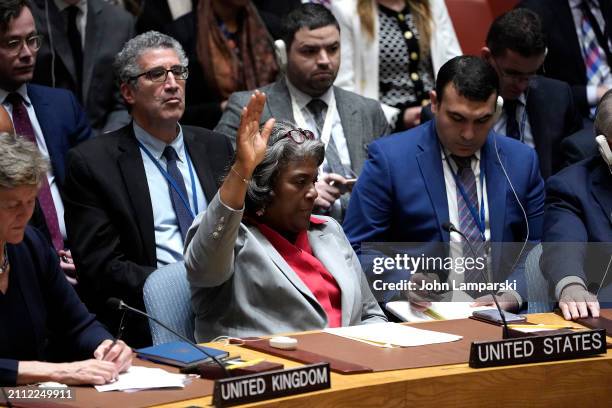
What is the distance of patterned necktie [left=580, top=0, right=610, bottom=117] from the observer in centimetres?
604

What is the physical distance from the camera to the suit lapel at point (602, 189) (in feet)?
13.8

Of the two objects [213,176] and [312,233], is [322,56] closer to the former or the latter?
[213,176]

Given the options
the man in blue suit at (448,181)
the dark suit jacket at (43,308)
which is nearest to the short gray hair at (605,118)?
the man in blue suit at (448,181)

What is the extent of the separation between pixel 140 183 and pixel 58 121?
0.67 m

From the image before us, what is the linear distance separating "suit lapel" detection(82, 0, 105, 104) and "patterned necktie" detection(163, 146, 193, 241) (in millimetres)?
952

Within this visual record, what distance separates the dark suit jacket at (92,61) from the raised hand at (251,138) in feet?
6.41

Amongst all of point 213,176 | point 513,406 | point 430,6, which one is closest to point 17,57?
point 213,176

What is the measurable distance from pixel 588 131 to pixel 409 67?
1103mm

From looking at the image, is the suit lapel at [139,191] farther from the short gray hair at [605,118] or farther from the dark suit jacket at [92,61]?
the short gray hair at [605,118]

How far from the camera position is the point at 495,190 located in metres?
4.53

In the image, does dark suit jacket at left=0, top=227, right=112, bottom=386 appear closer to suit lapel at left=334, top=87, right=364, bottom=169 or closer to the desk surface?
the desk surface

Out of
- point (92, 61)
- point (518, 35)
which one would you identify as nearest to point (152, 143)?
point (92, 61)

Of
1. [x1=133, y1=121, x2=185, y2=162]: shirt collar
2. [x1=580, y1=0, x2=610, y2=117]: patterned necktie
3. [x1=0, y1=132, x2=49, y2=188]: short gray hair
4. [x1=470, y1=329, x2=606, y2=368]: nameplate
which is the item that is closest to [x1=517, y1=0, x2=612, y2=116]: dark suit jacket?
[x1=580, y1=0, x2=610, y2=117]: patterned necktie

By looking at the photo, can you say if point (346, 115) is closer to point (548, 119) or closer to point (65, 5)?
point (548, 119)
